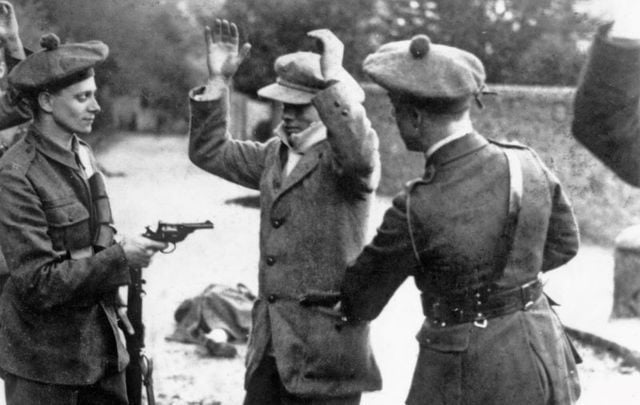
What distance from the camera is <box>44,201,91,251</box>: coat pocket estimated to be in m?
3.65

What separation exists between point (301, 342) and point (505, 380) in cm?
96

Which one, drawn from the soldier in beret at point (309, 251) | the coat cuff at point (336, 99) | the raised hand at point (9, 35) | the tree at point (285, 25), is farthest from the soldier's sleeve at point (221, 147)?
the tree at point (285, 25)

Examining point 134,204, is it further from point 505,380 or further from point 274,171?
point 505,380

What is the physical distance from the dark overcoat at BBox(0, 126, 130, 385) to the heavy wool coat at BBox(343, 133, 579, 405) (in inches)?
47.8

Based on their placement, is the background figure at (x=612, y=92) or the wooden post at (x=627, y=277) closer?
the background figure at (x=612, y=92)

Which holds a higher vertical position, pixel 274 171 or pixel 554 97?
pixel 274 171

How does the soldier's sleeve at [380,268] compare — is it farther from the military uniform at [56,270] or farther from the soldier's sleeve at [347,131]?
the military uniform at [56,270]

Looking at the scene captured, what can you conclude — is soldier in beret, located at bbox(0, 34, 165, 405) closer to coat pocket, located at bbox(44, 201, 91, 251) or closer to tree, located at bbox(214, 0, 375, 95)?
coat pocket, located at bbox(44, 201, 91, 251)

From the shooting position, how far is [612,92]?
2484 millimetres

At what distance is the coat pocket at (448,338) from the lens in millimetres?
3088

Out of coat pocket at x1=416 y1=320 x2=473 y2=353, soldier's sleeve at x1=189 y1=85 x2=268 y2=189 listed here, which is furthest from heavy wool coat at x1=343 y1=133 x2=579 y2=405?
soldier's sleeve at x1=189 y1=85 x2=268 y2=189

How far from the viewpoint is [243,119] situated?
15.3 m

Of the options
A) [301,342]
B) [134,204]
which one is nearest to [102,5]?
[134,204]

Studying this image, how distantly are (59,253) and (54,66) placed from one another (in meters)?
0.77
